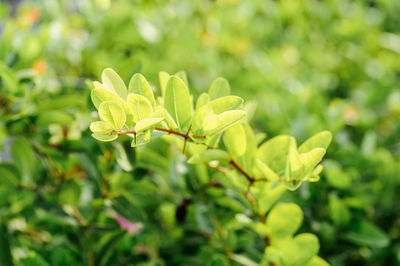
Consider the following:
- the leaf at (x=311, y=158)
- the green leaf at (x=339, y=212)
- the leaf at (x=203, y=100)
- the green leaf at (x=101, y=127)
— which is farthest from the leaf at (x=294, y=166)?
the green leaf at (x=339, y=212)

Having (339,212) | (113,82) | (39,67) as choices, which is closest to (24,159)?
(39,67)

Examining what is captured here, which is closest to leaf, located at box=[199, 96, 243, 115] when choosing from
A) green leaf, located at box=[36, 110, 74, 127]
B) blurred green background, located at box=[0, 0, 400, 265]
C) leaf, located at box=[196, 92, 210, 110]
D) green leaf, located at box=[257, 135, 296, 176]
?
leaf, located at box=[196, 92, 210, 110]

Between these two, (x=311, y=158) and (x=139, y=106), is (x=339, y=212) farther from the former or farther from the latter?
(x=139, y=106)

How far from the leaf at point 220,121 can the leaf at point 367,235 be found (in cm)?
55

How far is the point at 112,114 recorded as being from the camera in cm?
50

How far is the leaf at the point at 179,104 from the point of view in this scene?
22.0 inches

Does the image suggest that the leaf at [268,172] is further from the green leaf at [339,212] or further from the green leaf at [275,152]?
the green leaf at [339,212]

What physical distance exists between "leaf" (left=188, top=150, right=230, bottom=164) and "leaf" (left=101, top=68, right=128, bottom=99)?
13 cm

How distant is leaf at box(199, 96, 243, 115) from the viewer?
555 mm

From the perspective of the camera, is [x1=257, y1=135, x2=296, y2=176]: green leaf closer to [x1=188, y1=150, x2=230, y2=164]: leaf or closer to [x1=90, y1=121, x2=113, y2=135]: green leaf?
[x1=188, y1=150, x2=230, y2=164]: leaf

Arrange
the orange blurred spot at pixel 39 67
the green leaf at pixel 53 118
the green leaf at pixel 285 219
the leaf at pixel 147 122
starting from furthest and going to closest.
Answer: the orange blurred spot at pixel 39 67, the green leaf at pixel 53 118, the green leaf at pixel 285 219, the leaf at pixel 147 122

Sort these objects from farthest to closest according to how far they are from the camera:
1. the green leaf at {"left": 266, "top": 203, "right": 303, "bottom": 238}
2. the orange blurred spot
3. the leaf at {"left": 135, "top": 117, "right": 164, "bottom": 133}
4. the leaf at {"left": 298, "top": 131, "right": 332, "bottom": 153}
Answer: the orange blurred spot < the green leaf at {"left": 266, "top": 203, "right": 303, "bottom": 238} < the leaf at {"left": 298, "top": 131, "right": 332, "bottom": 153} < the leaf at {"left": 135, "top": 117, "right": 164, "bottom": 133}

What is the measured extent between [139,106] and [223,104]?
119mm

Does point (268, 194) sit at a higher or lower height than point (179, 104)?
lower
